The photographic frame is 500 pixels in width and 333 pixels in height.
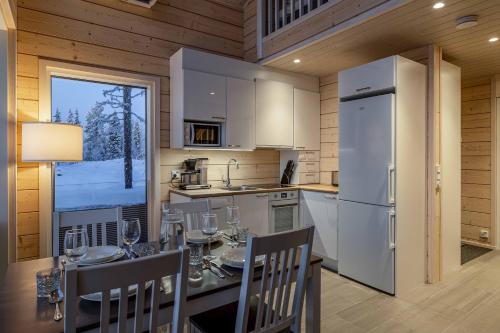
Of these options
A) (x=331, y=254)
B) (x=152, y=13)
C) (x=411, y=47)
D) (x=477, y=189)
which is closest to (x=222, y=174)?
(x=331, y=254)

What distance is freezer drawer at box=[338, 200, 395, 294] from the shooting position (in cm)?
293

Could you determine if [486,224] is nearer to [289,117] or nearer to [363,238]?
[363,238]

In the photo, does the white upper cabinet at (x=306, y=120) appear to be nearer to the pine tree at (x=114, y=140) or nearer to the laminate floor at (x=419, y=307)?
the laminate floor at (x=419, y=307)

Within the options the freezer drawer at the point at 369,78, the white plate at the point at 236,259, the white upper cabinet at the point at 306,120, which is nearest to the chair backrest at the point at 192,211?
the white plate at the point at 236,259

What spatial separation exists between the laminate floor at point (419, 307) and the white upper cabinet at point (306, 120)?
1.77 metres

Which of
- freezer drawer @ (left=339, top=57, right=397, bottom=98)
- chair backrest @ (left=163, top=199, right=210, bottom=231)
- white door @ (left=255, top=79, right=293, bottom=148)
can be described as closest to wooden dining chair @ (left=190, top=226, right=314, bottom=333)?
chair backrest @ (left=163, top=199, right=210, bottom=231)

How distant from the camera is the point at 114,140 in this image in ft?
11.2

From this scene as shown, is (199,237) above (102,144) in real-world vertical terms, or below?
below

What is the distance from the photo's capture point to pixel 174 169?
12.3 feet

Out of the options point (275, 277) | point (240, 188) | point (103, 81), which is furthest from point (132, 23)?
point (275, 277)

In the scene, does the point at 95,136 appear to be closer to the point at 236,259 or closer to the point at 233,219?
the point at 233,219

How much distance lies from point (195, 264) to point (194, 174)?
90.3 inches

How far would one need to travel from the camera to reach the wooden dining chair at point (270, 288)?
1.25m

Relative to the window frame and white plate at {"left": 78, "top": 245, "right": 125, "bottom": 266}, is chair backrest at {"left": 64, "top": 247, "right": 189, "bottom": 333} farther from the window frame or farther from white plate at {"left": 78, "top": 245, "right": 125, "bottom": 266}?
the window frame
